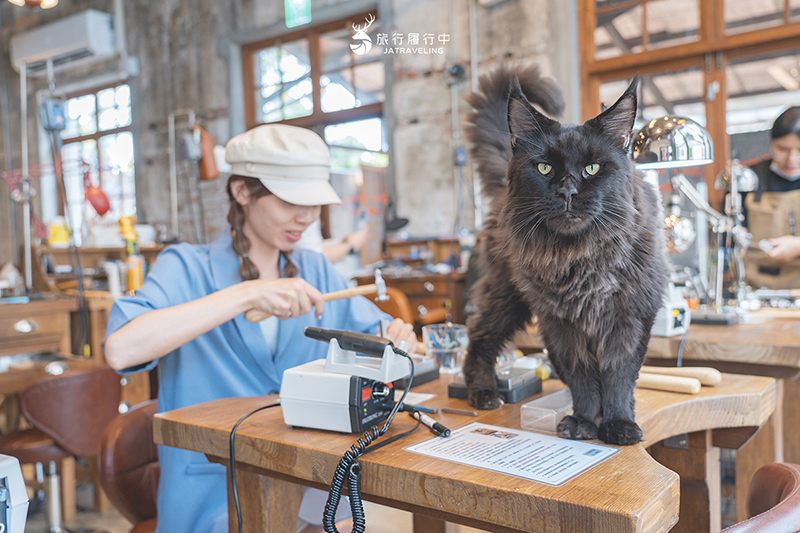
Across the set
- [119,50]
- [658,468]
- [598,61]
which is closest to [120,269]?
[658,468]

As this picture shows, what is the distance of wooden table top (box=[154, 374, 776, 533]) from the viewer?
0.66 meters

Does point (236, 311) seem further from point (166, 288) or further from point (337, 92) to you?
point (337, 92)

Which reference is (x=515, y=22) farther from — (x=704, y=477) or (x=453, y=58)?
(x=704, y=477)

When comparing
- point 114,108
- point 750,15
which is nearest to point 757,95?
point 750,15

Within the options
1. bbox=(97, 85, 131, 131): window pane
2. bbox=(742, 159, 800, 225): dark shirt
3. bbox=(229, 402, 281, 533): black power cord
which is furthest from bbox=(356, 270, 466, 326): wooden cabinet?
bbox=(97, 85, 131, 131): window pane

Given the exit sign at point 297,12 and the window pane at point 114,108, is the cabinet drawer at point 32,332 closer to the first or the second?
the exit sign at point 297,12

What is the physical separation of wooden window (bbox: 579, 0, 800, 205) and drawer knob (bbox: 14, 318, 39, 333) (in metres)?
3.65

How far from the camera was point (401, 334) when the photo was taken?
1.47 metres

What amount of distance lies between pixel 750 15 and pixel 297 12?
405 cm

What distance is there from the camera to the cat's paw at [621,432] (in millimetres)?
842

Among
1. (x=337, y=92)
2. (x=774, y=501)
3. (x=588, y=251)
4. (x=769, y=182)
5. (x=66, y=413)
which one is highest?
(x=337, y=92)

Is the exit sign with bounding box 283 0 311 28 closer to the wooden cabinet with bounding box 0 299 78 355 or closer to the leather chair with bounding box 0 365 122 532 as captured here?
the wooden cabinet with bounding box 0 299 78 355

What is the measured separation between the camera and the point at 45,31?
7516 millimetres

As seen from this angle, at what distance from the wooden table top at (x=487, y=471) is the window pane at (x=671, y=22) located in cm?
382
